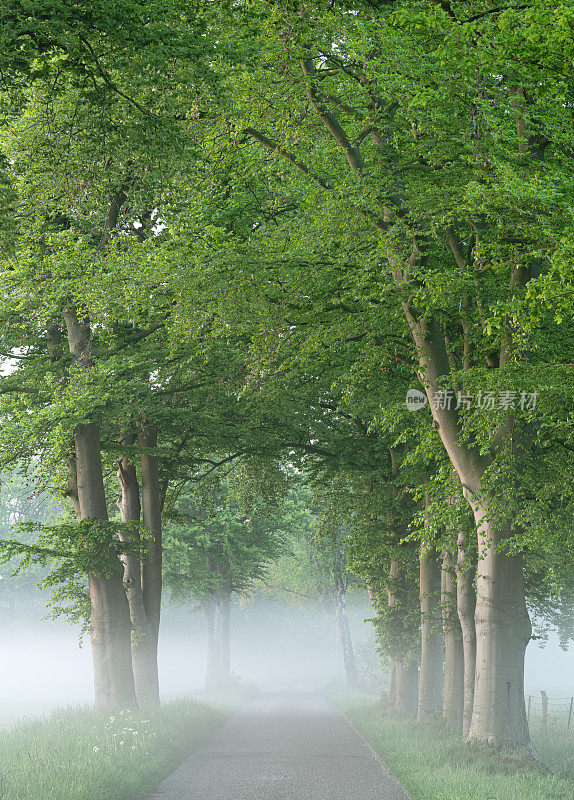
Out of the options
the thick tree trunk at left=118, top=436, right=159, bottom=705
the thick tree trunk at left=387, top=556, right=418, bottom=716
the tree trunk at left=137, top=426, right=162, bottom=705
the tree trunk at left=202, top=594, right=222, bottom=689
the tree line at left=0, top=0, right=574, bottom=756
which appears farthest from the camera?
the tree trunk at left=202, top=594, right=222, bottom=689

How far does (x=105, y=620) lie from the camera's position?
17.3 m

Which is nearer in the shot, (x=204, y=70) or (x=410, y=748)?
(x=204, y=70)

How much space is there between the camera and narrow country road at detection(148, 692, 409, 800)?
10125mm

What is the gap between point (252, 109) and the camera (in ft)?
39.0

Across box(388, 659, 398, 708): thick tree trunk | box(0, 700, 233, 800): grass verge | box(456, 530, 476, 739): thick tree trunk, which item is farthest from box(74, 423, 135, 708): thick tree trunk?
box(388, 659, 398, 708): thick tree trunk

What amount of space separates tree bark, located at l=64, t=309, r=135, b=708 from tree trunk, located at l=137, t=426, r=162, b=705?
6.54ft

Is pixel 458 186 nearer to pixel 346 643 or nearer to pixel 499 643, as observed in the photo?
pixel 499 643

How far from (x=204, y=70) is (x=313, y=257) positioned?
4.85m

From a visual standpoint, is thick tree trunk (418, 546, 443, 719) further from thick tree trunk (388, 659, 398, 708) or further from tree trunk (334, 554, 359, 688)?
tree trunk (334, 554, 359, 688)

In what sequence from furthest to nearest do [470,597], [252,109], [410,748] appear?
[470,597] → [410,748] → [252,109]

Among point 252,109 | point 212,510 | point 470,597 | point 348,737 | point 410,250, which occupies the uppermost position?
point 252,109

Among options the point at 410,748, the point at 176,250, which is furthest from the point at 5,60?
the point at 410,748

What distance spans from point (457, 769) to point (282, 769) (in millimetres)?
2894

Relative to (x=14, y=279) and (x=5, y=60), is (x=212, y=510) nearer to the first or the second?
(x=14, y=279)
